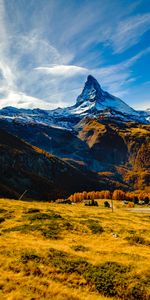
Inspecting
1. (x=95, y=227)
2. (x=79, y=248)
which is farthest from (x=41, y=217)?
(x=79, y=248)

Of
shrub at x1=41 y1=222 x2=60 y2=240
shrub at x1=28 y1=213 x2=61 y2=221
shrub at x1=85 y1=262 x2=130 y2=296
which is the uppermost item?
shrub at x1=28 y1=213 x2=61 y2=221

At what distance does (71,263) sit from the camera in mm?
24109

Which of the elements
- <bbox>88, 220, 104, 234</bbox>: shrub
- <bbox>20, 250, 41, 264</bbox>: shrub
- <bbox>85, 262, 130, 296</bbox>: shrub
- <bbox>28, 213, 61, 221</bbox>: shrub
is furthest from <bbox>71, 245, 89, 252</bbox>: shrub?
<bbox>28, 213, 61, 221</bbox>: shrub

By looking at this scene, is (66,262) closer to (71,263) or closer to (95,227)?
(71,263)

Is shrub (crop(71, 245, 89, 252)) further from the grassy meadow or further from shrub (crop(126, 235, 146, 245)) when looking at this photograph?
shrub (crop(126, 235, 146, 245))

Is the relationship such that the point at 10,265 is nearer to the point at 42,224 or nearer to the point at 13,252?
the point at 13,252

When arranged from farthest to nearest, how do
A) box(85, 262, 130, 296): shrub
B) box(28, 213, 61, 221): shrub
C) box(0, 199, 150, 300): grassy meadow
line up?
box(28, 213, 61, 221): shrub, box(85, 262, 130, 296): shrub, box(0, 199, 150, 300): grassy meadow

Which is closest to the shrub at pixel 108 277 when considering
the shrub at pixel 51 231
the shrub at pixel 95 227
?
the shrub at pixel 51 231

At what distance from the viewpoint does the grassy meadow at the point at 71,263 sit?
1961 cm

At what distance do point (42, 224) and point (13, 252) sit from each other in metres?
13.5

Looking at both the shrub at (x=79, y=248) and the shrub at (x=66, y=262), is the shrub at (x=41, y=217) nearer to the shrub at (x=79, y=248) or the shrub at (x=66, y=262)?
the shrub at (x=79, y=248)

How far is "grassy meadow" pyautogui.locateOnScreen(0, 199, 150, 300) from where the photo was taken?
19.6 meters

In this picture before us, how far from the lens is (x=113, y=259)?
2678 centimetres

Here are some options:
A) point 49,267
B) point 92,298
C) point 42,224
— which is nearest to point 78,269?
point 49,267
